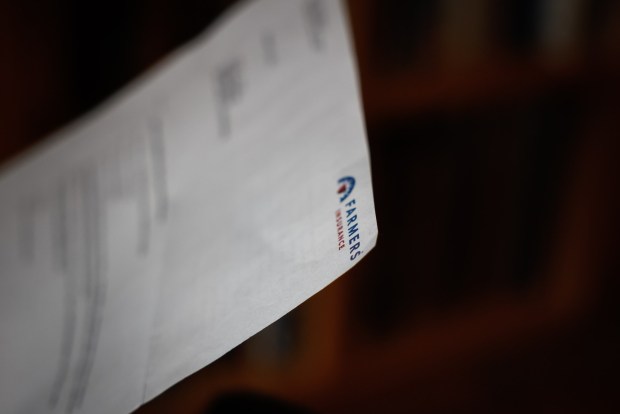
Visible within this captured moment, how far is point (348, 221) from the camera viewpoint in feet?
1.04

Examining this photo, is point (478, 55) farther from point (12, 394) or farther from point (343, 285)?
point (12, 394)

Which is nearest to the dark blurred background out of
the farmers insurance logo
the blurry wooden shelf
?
the blurry wooden shelf

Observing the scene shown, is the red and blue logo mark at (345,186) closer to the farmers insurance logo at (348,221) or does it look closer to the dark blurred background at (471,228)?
the farmers insurance logo at (348,221)

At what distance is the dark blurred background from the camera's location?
896 mm

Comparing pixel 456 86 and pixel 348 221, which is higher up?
pixel 348 221

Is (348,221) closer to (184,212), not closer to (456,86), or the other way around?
(184,212)

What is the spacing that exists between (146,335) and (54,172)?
0.25ft

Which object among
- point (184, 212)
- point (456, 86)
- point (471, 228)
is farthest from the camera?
point (471, 228)

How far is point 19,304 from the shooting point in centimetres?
26

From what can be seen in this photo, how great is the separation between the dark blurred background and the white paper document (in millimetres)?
477

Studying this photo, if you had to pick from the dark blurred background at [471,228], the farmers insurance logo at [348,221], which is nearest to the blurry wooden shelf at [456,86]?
the dark blurred background at [471,228]

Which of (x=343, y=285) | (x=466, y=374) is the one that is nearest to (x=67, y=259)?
(x=343, y=285)

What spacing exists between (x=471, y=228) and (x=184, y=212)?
33.5 inches

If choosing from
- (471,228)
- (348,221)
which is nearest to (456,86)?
(471,228)
